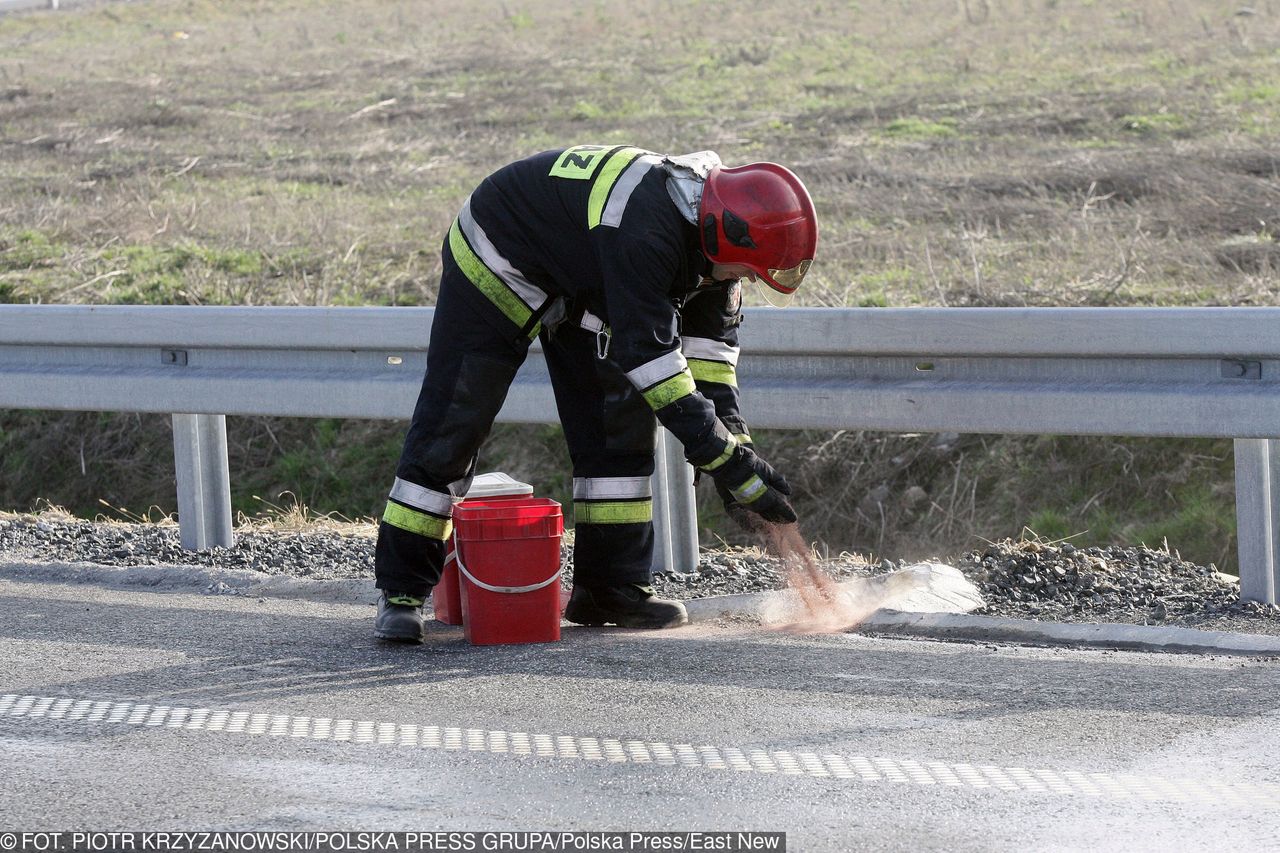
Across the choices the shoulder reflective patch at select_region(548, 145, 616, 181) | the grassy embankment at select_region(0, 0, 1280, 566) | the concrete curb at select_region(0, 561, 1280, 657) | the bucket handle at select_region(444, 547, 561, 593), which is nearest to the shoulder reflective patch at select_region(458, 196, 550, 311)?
the shoulder reflective patch at select_region(548, 145, 616, 181)

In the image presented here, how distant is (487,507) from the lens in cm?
495

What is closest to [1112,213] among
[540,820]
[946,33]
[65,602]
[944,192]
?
[944,192]

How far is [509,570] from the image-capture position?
4895mm

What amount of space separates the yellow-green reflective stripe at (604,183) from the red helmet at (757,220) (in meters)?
0.26

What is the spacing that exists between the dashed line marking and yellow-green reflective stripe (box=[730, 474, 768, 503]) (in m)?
1.09

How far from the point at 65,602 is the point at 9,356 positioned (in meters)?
1.61

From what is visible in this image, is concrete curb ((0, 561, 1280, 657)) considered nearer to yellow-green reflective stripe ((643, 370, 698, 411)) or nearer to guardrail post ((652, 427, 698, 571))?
guardrail post ((652, 427, 698, 571))

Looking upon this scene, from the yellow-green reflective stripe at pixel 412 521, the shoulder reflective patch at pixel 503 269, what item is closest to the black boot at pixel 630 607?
the yellow-green reflective stripe at pixel 412 521

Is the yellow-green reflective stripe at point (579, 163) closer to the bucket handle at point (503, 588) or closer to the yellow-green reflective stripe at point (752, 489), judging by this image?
the yellow-green reflective stripe at point (752, 489)

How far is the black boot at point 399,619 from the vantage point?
4.91m

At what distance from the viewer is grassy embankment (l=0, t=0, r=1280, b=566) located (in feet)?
25.5

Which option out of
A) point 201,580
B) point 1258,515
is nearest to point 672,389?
point 1258,515

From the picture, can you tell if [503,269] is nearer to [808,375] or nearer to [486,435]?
[486,435]

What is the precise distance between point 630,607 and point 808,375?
1.10 metres
